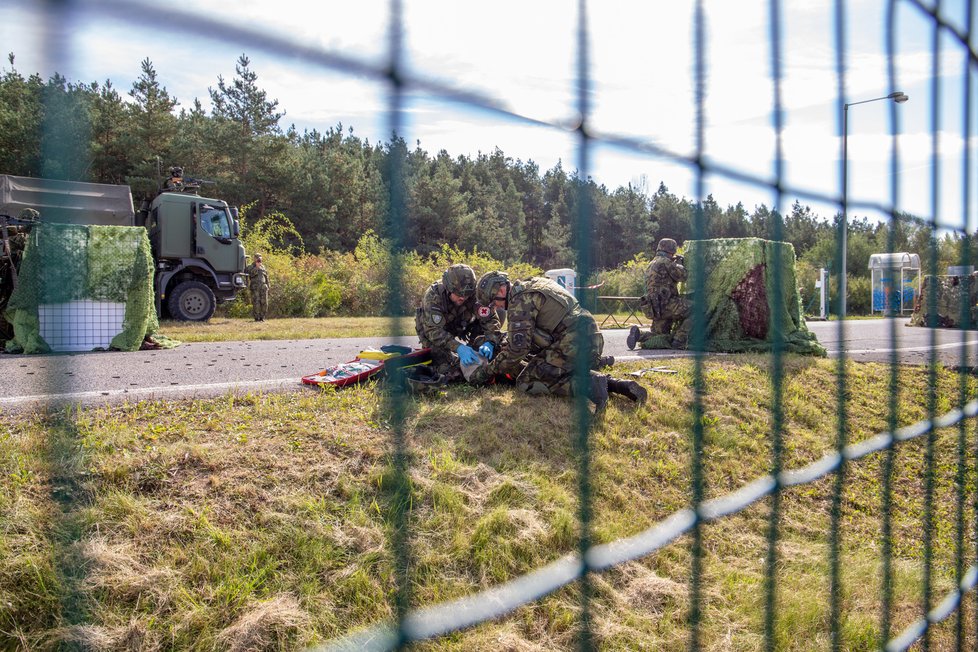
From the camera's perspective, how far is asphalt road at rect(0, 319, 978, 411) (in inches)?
155

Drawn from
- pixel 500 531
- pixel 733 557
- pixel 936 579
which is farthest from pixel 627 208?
pixel 936 579

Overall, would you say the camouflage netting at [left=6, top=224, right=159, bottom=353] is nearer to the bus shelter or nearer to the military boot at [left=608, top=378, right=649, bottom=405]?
the military boot at [left=608, top=378, right=649, bottom=405]

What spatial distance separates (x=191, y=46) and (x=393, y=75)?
200mm

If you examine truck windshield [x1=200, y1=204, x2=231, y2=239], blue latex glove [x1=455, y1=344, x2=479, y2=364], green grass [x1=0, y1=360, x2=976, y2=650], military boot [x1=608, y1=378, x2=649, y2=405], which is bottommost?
green grass [x1=0, y1=360, x2=976, y2=650]

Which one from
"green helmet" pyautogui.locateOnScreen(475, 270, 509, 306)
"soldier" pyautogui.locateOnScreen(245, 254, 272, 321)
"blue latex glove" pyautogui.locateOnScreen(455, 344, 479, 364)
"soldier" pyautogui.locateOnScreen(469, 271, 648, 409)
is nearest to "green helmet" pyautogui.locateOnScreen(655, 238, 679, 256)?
"soldier" pyautogui.locateOnScreen(469, 271, 648, 409)

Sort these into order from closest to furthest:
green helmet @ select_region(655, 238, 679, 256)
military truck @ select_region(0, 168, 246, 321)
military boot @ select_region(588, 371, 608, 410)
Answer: green helmet @ select_region(655, 238, 679, 256) → military boot @ select_region(588, 371, 608, 410) → military truck @ select_region(0, 168, 246, 321)

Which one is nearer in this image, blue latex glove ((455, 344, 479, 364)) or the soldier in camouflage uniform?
blue latex glove ((455, 344, 479, 364))

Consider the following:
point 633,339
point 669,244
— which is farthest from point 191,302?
point 669,244

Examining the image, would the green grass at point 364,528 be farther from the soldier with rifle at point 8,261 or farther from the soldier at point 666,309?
the soldier with rifle at point 8,261

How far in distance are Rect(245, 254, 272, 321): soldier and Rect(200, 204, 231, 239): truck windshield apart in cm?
98

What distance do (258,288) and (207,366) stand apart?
6.48m

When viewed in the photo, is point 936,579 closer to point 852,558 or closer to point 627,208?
point 852,558

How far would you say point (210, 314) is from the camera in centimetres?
1058

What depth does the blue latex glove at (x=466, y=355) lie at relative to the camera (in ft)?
15.9
